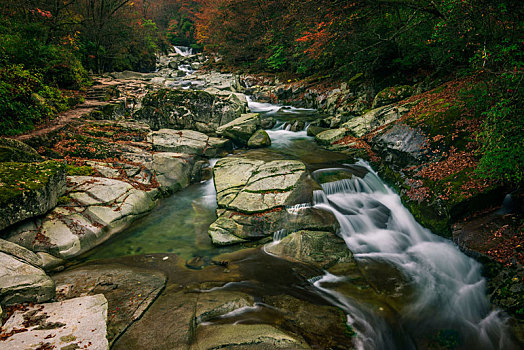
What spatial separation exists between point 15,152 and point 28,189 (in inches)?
86.5

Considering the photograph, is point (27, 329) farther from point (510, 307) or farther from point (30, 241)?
point (510, 307)

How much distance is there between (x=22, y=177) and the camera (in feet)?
18.5

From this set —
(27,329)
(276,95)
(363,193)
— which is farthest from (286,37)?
(27,329)

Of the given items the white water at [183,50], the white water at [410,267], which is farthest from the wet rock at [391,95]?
the white water at [183,50]

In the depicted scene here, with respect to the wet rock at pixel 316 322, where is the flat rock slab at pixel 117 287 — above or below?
above

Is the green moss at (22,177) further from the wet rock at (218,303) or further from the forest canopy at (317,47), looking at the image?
the wet rock at (218,303)

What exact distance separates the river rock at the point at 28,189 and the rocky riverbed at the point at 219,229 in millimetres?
28

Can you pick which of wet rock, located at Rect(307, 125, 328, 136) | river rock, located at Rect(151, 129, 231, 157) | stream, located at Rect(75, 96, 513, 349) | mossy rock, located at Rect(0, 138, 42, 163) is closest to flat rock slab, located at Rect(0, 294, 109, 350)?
stream, located at Rect(75, 96, 513, 349)

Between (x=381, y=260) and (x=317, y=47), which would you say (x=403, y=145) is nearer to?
(x=381, y=260)

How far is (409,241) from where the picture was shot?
654 cm

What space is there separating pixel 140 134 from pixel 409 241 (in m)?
11.5

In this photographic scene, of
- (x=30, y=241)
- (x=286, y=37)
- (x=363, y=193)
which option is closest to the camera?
(x=30, y=241)

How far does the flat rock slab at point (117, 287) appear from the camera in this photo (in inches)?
146

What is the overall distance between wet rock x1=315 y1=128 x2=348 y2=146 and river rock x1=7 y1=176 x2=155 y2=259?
812 centimetres
